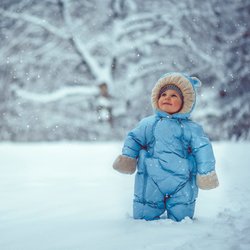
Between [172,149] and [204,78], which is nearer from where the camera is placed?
[172,149]

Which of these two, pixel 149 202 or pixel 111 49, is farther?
pixel 111 49

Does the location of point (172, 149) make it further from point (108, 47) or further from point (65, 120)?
point (65, 120)

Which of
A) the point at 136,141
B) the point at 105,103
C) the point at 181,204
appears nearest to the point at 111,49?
the point at 105,103

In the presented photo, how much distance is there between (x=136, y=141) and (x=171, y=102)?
0.40 metres

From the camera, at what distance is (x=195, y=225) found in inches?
106

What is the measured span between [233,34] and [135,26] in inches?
115

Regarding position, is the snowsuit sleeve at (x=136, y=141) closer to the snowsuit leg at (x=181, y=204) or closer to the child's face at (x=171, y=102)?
the child's face at (x=171, y=102)

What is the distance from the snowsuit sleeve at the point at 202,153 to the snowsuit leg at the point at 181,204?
0.56ft

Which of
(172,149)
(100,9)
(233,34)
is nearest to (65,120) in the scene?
(100,9)

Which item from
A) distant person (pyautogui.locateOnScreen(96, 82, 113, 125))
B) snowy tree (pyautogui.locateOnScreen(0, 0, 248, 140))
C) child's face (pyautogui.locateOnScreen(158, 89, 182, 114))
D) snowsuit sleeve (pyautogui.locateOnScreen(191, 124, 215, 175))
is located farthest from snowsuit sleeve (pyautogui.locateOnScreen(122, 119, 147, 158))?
distant person (pyautogui.locateOnScreen(96, 82, 113, 125))

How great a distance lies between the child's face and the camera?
2988 millimetres

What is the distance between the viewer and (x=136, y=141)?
307 cm

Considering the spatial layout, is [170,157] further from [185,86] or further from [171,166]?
[185,86]

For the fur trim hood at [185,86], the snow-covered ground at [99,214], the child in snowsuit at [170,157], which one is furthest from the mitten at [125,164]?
the fur trim hood at [185,86]
